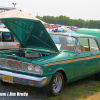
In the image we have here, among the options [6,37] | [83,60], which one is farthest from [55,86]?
[6,37]

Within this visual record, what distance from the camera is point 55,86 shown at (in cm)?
453

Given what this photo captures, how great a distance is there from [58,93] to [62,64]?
29.2 inches

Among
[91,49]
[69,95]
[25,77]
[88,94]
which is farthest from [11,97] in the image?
[91,49]

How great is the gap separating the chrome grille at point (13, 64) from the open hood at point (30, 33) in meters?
0.96

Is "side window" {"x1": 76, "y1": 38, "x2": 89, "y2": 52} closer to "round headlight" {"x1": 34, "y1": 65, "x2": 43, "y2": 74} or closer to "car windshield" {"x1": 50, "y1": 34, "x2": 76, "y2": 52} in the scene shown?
"car windshield" {"x1": 50, "y1": 34, "x2": 76, "y2": 52}

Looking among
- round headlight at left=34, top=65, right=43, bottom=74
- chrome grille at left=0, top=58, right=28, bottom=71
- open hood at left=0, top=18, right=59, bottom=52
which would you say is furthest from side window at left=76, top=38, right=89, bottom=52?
chrome grille at left=0, top=58, right=28, bottom=71

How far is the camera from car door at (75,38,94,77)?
5160mm

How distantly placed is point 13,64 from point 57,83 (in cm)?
120

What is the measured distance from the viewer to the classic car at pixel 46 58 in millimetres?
4117

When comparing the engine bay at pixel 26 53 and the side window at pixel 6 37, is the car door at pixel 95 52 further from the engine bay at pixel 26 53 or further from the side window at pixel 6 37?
the side window at pixel 6 37

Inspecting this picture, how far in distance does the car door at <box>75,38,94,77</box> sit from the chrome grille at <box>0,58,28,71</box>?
1.59 metres

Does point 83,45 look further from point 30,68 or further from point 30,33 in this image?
point 30,68

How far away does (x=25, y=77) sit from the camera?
404 cm

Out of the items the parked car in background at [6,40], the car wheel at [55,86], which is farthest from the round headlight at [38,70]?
the parked car in background at [6,40]
